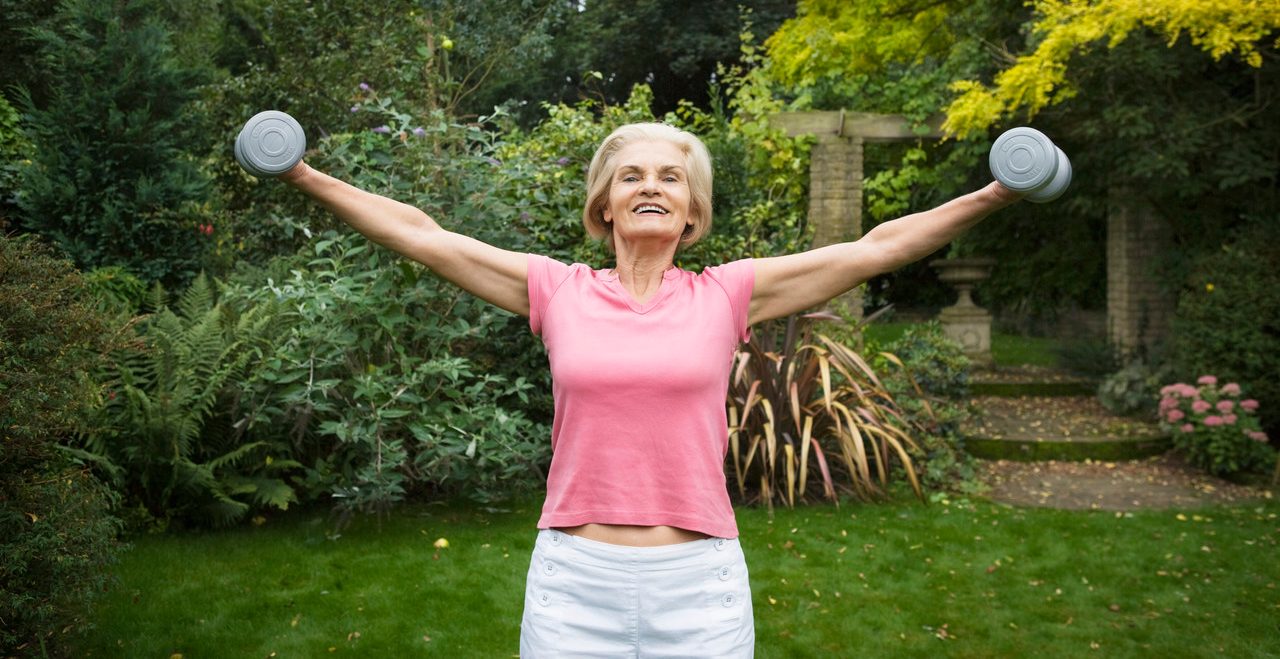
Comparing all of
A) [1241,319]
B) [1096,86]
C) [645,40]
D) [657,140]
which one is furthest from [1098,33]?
[645,40]

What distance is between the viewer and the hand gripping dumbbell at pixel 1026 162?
65.4 inches

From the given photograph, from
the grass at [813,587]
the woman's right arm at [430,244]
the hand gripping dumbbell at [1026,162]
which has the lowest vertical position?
the grass at [813,587]

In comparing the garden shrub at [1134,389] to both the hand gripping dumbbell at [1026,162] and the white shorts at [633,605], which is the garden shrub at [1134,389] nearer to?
the hand gripping dumbbell at [1026,162]

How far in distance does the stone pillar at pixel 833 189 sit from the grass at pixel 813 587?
3694mm

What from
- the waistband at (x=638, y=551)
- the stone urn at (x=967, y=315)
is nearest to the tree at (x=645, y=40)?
the stone urn at (x=967, y=315)

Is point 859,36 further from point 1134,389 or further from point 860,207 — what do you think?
point 1134,389

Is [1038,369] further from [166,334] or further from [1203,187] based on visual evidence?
[166,334]

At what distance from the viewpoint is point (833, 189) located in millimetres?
8516

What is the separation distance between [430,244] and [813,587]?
2888mm

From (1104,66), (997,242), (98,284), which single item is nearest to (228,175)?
(98,284)

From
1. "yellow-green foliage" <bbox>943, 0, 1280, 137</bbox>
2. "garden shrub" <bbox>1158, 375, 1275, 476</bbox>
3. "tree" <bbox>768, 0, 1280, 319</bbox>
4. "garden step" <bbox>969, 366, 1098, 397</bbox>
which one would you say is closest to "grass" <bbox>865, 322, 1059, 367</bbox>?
"garden step" <bbox>969, 366, 1098, 397</bbox>

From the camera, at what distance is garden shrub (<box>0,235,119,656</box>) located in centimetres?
253

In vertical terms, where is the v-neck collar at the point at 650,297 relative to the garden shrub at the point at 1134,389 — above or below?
above

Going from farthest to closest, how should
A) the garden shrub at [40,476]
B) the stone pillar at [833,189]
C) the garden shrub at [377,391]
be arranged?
the stone pillar at [833,189]
the garden shrub at [377,391]
the garden shrub at [40,476]
